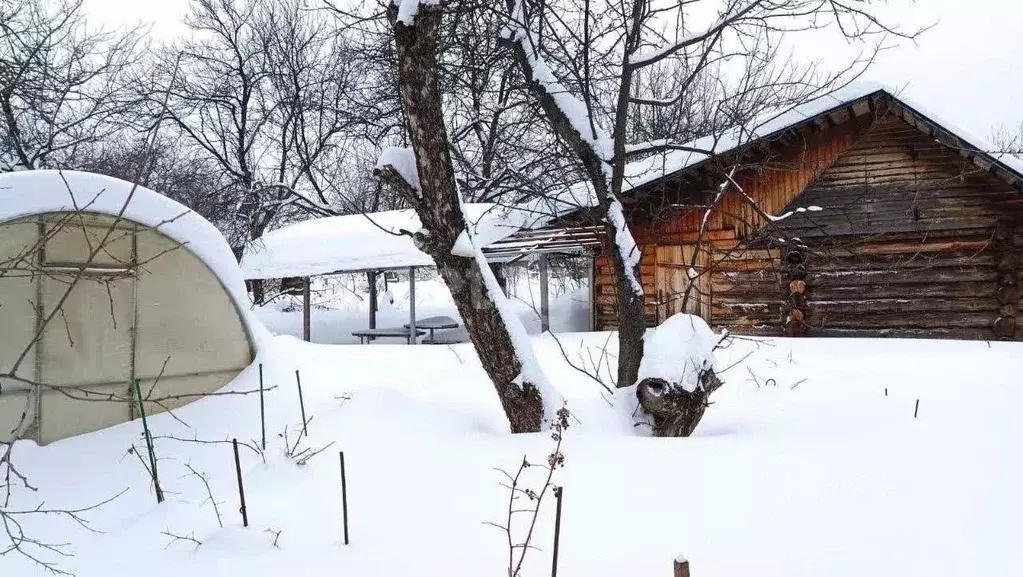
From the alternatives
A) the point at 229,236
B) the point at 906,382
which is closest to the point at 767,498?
the point at 906,382

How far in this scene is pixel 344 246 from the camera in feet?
49.8

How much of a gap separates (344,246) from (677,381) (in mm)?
11877

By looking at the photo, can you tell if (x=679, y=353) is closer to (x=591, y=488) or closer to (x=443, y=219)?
(x=591, y=488)

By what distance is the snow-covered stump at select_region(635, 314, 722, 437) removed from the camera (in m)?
4.69

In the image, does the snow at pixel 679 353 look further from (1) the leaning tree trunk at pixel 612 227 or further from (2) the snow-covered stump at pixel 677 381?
(1) the leaning tree trunk at pixel 612 227

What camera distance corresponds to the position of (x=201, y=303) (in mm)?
6734

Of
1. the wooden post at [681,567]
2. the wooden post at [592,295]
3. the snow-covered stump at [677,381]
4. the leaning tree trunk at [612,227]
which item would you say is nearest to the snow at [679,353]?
the snow-covered stump at [677,381]

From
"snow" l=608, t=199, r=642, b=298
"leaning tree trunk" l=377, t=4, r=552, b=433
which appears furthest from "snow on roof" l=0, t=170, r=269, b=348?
"snow" l=608, t=199, r=642, b=298

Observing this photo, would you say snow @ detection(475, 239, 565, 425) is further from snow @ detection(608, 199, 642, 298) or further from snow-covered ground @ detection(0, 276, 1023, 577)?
snow @ detection(608, 199, 642, 298)

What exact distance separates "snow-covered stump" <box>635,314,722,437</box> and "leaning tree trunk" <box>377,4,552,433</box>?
2.85 feet

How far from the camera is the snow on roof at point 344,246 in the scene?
1356 centimetres

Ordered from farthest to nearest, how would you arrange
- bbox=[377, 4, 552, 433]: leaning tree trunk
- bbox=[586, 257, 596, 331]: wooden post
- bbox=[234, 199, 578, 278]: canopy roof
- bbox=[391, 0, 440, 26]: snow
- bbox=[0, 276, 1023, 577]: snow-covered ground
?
bbox=[234, 199, 578, 278]: canopy roof, bbox=[586, 257, 596, 331]: wooden post, bbox=[377, 4, 552, 433]: leaning tree trunk, bbox=[391, 0, 440, 26]: snow, bbox=[0, 276, 1023, 577]: snow-covered ground

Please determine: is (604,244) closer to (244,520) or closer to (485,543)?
(485,543)

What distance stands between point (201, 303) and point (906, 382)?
7.43 metres
